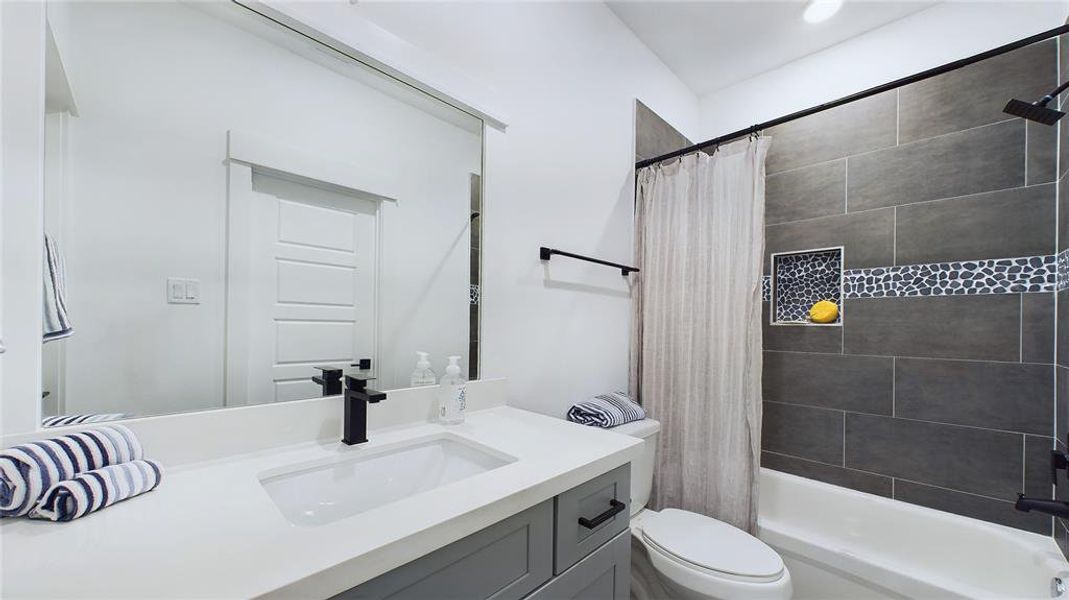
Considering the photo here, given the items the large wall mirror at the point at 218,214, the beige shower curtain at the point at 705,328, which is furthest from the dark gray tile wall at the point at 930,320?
the large wall mirror at the point at 218,214

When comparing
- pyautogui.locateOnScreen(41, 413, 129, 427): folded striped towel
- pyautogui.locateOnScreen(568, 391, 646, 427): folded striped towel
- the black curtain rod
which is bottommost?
pyautogui.locateOnScreen(568, 391, 646, 427): folded striped towel

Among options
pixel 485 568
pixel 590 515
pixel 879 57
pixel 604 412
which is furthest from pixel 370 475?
pixel 879 57

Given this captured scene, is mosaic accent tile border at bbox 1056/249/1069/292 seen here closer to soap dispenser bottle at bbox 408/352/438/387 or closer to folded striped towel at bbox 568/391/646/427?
folded striped towel at bbox 568/391/646/427

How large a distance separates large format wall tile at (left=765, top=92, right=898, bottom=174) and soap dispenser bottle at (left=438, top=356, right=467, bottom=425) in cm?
209

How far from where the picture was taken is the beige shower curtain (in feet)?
5.71

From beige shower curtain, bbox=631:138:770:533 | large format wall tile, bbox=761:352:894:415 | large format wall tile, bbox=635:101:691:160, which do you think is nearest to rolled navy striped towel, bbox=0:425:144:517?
beige shower curtain, bbox=631:138:770:533

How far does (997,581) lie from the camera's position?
1534 mm

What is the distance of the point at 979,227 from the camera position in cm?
171

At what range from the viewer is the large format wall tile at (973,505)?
1.58m

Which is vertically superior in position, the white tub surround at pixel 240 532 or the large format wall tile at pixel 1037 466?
the white tub surround at pixel 240 532

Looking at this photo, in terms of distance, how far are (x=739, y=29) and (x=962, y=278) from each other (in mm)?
1490

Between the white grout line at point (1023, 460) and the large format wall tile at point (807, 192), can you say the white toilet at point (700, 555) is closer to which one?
the white grout line at point (1023, 460)

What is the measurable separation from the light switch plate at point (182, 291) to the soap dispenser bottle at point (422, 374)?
0.53m

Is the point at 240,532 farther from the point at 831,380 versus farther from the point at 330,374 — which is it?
the point at 831,380
